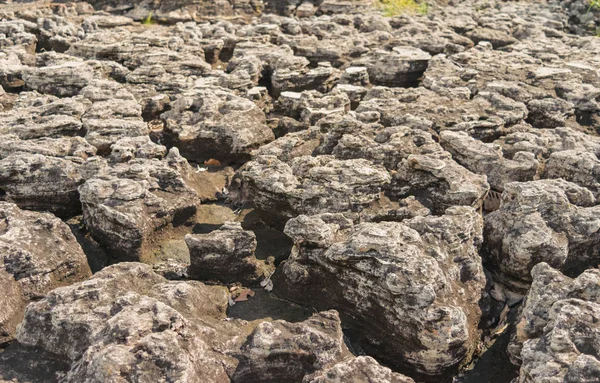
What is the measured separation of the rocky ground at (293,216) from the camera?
4688 mm

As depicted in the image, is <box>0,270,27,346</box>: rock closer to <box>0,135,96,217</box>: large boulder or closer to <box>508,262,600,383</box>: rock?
<box>0,135,96,217</box>: large boulder

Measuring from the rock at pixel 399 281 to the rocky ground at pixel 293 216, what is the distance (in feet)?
0.07

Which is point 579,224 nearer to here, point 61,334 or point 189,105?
point 61,334

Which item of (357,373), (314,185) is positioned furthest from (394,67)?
(357,373)

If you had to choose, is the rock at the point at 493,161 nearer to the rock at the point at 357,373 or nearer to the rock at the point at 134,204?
the rock at the point at 134,204

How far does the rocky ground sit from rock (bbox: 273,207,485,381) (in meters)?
0.02

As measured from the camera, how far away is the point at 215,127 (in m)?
8.51

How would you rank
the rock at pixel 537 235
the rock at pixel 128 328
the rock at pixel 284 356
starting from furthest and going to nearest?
1. the rock at pixel 537 235
2. the rock at pixel 284 356
3. the rock at pixel 128 328

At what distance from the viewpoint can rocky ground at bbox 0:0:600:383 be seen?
4.69 metres

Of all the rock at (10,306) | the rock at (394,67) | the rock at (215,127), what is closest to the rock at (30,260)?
the rock at (10,306)

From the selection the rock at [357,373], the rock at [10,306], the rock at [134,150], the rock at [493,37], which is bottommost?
the rock at [493,37]

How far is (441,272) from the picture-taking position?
535cm

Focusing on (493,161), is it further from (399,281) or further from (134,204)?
(134,204)

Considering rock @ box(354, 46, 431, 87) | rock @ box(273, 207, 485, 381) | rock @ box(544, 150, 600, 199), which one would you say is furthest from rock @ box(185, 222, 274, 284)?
rock @ box(354, 46, 431, 87)
